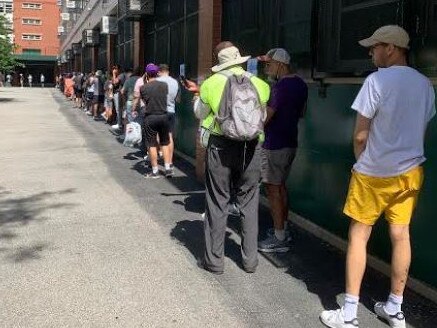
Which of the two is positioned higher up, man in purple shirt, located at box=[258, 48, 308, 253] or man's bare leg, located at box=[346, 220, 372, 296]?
man in purple shirt, located at box=[258, 48, 308, 253]

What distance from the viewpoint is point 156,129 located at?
880 centimetres

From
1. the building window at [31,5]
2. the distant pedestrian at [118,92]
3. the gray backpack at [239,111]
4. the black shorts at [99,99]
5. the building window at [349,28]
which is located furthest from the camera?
the building window at [31,5]

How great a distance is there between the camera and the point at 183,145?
11.1 m

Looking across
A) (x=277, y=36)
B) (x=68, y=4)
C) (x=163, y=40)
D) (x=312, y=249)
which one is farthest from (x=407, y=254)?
(x=68, y=4)

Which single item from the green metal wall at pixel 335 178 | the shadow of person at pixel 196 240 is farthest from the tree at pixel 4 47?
the green metal wall at pixel 335 178

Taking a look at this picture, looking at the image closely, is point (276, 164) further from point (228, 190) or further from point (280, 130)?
point (228, 190)

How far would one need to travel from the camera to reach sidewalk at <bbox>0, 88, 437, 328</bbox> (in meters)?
3.80

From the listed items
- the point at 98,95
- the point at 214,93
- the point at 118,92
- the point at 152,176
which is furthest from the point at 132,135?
the point at 98,95

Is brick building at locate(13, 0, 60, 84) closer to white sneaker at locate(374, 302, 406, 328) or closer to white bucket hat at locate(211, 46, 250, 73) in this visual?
white bucket hat at locate(211, 46, 250, 73)

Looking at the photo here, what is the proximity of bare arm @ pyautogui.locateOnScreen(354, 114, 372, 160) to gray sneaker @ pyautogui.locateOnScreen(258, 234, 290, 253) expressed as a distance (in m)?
1.88

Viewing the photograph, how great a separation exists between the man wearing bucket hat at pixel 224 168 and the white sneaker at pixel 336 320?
1008 millimetres

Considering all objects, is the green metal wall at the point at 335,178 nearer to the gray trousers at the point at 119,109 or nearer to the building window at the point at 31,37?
the gray trousers at the point at 119,109

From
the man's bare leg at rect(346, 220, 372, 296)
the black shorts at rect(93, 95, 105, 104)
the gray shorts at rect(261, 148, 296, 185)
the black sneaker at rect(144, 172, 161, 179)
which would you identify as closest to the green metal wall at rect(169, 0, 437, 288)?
the gray shorts at rect(261, 148, 296, 185)

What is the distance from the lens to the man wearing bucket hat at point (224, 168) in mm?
4438
